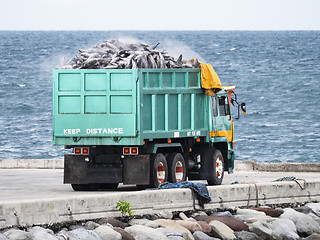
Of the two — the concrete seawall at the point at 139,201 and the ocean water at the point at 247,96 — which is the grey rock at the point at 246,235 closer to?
the concrete seawall at the point at 139,201

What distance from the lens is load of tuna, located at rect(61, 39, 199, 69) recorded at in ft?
68.9

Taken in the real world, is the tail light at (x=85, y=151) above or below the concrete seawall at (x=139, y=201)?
above

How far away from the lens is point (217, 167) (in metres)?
23.5

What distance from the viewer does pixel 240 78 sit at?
9006 centimetres

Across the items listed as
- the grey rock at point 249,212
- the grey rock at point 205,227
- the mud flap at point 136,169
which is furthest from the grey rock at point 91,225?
the mud flap at point 136,169

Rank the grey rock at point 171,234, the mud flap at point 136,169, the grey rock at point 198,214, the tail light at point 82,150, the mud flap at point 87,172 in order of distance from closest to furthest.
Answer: the grey rock at point 171,234
the grey rock at point 198,214
the mud flap at point 136,169
the mud flap at point 87,172
the tail light at point 82,150

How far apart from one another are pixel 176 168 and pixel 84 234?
724 cm

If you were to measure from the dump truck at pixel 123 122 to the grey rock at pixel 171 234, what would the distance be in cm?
462

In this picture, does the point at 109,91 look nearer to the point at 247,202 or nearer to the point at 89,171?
the point at 89,171

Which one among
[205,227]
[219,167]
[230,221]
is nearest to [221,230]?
[205,227]

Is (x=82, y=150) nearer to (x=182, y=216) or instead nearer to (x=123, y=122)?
(x=123, y=122)

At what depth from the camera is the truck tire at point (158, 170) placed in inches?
819

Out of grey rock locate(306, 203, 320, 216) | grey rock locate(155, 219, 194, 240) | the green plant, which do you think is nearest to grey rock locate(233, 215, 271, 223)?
grey rock locate(306, 203, 320, 216)

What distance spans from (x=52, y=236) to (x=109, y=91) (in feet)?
21.1
